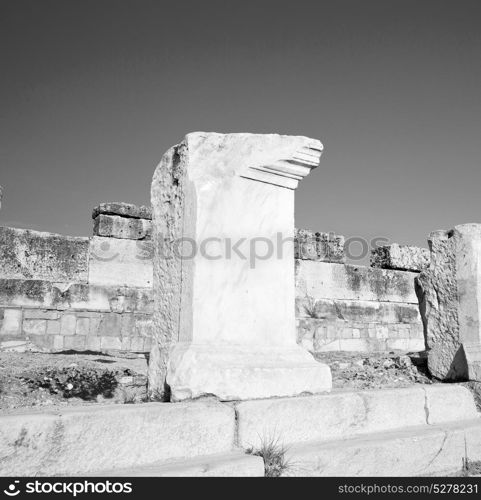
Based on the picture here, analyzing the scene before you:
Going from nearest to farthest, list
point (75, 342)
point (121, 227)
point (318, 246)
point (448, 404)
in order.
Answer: point (448, 404) < point (75, 342) < point (121, 227) < point (318, 246)

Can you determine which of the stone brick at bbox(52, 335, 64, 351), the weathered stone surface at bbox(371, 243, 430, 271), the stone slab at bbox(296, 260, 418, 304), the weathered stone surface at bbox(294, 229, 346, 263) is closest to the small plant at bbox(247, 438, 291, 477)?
the stone brick at bbox(52, 335, 64, 351)

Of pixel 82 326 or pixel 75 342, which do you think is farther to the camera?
pixel 82 326

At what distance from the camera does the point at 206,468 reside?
272 cm

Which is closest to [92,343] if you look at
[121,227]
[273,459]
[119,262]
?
[119,262]

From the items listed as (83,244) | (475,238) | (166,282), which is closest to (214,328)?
(166,282)

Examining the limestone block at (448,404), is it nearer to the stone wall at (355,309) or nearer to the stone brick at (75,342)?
the stone brick at (75,342)

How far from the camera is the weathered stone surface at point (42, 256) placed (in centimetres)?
766

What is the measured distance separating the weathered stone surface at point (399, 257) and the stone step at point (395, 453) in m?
7.33

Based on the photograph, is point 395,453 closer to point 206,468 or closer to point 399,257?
point 206,468

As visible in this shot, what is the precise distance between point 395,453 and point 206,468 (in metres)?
1.37

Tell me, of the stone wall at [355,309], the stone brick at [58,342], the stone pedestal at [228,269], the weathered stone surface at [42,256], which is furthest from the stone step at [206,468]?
the stone wall at [355,309]

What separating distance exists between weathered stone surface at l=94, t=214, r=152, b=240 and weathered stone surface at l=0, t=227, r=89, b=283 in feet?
1.12

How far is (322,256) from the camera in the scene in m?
10.4
